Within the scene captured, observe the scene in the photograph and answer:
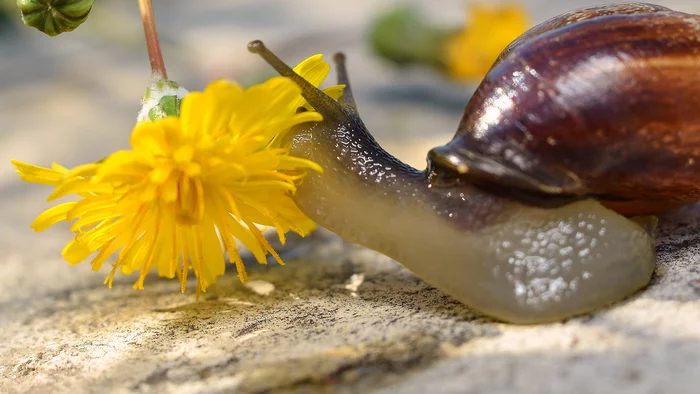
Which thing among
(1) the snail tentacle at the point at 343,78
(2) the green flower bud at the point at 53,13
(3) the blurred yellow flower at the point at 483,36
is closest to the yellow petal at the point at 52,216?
(2) the green flower bud at the point at 53,13

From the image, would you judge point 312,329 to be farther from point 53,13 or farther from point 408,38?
point 408,38

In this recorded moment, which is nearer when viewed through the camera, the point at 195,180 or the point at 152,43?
the point at 195,180

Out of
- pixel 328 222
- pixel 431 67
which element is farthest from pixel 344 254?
pixel 431 67

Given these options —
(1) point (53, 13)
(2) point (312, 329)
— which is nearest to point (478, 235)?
(2) point (312, 329)

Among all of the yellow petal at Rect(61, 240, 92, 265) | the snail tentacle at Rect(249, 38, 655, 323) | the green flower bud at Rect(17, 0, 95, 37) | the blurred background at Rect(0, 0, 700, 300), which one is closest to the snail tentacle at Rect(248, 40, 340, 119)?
the snail tentacle at Rect(249, 38, 655, 323)

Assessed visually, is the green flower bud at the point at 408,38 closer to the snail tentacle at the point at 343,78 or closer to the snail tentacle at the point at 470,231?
the snail tentacle at the point at 343,78

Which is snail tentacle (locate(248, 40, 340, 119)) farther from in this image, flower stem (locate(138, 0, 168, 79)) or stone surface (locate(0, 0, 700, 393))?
stone surface (locate(0, 0, 700, 393))
